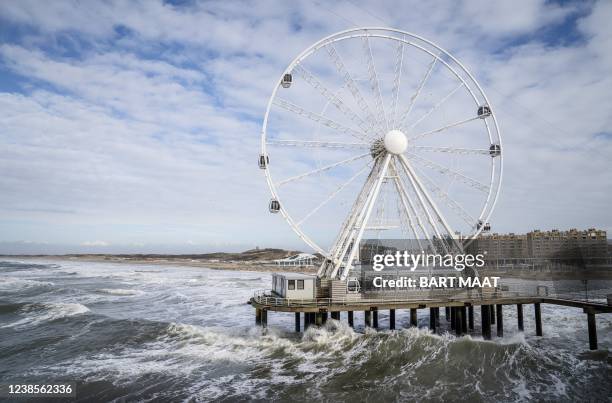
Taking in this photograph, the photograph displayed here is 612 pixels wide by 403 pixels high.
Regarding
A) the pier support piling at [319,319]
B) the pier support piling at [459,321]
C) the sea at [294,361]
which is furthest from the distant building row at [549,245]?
the pier support piling at [319,319]

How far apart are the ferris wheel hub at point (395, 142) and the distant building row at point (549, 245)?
94.3m

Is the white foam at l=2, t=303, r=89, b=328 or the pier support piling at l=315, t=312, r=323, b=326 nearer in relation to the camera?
the pier support piling at l=315, t=312, r=323, b=326

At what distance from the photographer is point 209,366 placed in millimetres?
21516

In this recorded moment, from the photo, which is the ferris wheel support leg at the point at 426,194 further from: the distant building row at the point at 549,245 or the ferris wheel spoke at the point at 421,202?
the distant building row at the point at 549,245

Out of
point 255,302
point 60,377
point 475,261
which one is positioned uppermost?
point 475,261

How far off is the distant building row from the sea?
95.3 metres

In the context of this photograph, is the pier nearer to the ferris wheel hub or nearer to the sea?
the sea

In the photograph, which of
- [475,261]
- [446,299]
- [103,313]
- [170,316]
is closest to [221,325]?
[170,316]

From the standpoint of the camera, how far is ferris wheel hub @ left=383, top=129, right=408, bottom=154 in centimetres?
2794

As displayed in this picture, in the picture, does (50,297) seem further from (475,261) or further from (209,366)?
(475,261)

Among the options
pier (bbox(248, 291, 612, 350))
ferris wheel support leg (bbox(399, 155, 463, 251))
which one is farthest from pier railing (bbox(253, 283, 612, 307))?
ferris wheel support leg (bbox(399, 155, 463, 251))

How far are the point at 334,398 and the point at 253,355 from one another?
24.7ft

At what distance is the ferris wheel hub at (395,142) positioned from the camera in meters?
27.9

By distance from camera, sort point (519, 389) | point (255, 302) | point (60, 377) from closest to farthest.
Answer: point (519, 389), point (60, 377), point (255, 302)
